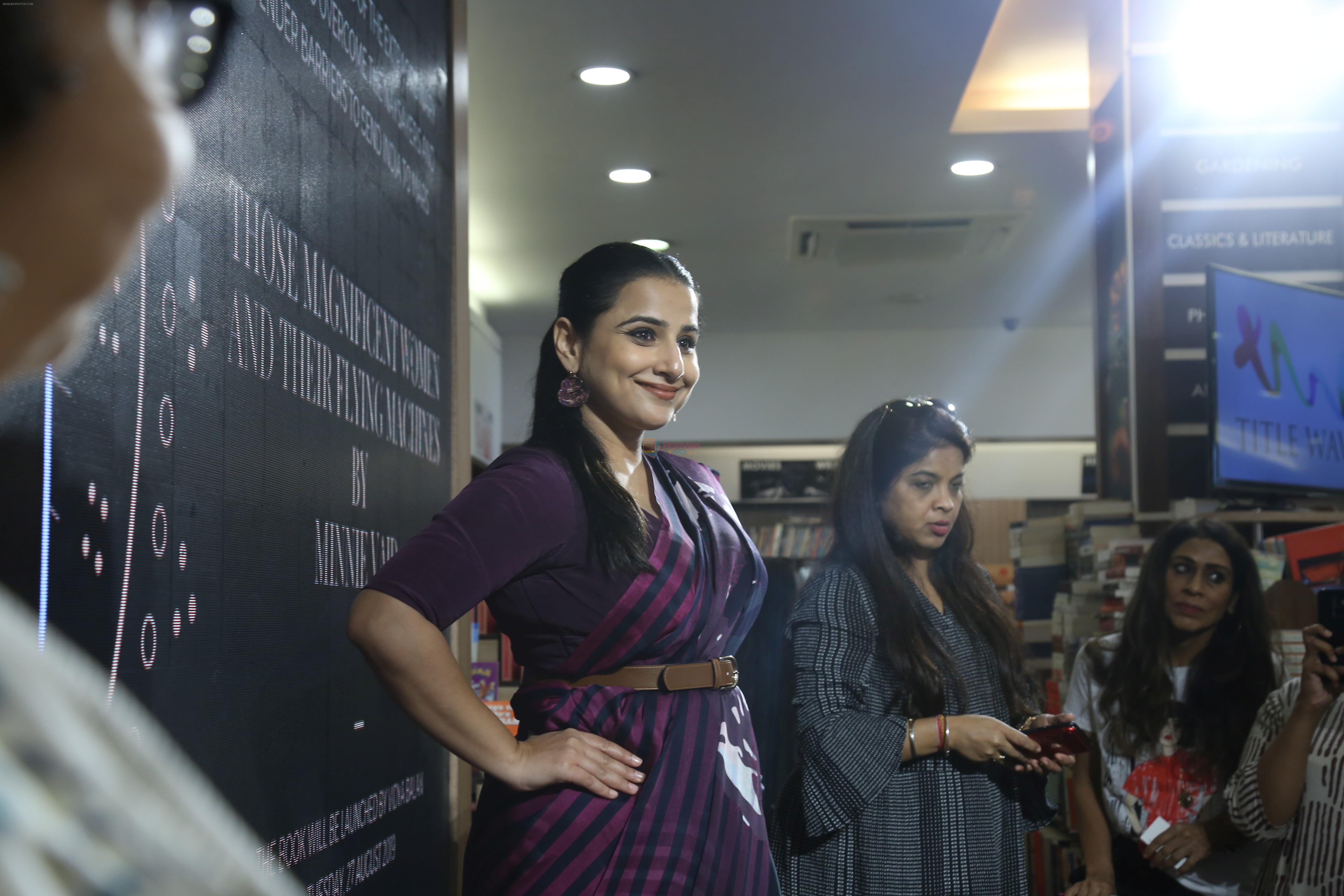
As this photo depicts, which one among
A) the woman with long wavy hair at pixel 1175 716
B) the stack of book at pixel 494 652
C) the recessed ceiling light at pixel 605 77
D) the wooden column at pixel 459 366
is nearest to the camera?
the wooden column at pixel 459 366

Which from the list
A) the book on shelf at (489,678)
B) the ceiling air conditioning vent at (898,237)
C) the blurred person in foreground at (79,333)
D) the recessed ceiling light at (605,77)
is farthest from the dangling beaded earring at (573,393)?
the ceiling air conditioning vent at (898,237)

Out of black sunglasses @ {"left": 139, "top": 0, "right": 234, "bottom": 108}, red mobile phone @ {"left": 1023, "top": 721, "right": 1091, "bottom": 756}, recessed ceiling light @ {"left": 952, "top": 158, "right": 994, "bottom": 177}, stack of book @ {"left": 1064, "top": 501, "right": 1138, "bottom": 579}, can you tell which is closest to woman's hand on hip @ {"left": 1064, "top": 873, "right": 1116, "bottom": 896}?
red mobile phone @ {"left": 1023, "top": 721, "right": 1091, "bottom": 756}

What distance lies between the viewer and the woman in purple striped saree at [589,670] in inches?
45.1

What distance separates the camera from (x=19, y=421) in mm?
782

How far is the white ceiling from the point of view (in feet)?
11.8

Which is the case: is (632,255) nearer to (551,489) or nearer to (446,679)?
(551,489)

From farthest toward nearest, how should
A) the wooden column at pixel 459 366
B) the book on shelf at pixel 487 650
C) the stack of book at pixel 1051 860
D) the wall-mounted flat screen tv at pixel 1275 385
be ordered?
the book on shelf at pixel 487 650 → the wall-mounted flat screen tv at pixel 1275 385 → the stack of book at pixel 1051 860 → the wooden column at pixel 459 366

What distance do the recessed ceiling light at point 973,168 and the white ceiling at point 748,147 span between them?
0.05 metres

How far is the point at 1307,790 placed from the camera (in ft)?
6.21

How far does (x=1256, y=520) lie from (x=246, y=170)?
8.57 feet

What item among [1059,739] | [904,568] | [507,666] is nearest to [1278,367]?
[904,568]

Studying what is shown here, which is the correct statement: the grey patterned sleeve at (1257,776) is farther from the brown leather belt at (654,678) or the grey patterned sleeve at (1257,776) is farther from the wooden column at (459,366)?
the wooden column at (459,366)

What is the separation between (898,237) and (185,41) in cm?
553

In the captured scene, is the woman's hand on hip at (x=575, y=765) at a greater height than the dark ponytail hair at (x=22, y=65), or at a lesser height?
lesser
